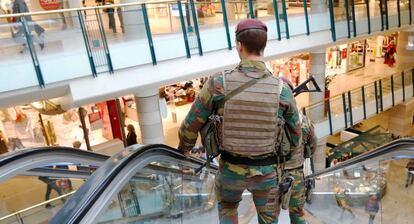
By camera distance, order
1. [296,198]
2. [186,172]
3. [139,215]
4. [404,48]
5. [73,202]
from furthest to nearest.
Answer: [404,48]
[186,172]
[139,215]
[296,198]
[73,202]

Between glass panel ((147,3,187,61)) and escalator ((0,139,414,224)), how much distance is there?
156 inches

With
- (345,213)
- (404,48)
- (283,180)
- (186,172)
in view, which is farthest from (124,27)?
(404,48)

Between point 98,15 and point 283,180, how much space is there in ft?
18.2

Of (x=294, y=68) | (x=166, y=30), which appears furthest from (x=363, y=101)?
(x=166, y=30)

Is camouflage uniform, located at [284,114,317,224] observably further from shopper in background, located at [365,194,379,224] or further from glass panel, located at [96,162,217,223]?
shopper in background, located at [365,194,379,224]

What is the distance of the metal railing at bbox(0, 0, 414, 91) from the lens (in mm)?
6336

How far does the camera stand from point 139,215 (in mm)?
3557

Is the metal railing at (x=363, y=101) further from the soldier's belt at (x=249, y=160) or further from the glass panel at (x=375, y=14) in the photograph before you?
the soldier's belt at (x=249, y=160)

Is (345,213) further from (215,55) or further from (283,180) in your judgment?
(215,55)

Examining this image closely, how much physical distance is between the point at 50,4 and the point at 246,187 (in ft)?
35.7

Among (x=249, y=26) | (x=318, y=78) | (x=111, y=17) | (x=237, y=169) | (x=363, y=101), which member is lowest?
(x=363, y=101)

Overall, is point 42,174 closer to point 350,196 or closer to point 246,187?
point 246,187

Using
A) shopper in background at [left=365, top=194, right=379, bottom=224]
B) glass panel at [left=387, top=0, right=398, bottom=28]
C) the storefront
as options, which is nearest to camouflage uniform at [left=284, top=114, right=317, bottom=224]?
shopper in background at [left=365, top=194, right=379, bottom=224]

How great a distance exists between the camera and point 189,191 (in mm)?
4312
